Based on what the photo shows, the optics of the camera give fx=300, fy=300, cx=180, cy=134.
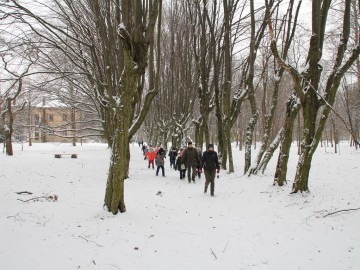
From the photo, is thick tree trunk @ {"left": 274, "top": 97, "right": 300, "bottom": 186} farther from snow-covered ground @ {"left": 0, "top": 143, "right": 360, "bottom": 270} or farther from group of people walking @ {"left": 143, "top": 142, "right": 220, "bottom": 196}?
group of people walking @ {"left": 143, "top": 142, "right": 220, "bottom": 196}

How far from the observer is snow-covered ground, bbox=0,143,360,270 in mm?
4652

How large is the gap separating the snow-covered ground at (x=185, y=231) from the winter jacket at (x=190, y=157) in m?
3.31

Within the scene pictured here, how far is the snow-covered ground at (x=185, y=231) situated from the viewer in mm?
4652

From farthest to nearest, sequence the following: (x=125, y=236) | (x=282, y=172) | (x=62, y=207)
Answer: (x=282, y=172)
(x=62, y=207)
(x=125, y=236)

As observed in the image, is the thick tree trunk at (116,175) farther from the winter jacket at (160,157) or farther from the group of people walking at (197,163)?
the winter jacket at (160,157)

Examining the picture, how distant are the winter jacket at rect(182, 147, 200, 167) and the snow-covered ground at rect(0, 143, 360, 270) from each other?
331cm

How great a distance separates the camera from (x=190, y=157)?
13.2 m

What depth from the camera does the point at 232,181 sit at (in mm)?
12836

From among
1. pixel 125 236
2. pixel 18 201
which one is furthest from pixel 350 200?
pixel 18 201

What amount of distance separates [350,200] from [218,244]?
4.02 metres

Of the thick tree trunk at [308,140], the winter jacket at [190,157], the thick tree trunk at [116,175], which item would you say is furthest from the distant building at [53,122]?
the thick tree trunk at [308,140]

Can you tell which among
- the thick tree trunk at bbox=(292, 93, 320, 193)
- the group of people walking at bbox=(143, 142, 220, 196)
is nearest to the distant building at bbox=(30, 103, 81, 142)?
the group of people walking at bbox=(143, 142, 220, 196)

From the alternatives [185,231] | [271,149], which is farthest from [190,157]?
[185,231]

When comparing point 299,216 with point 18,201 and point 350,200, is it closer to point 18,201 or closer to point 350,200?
point 350,200
